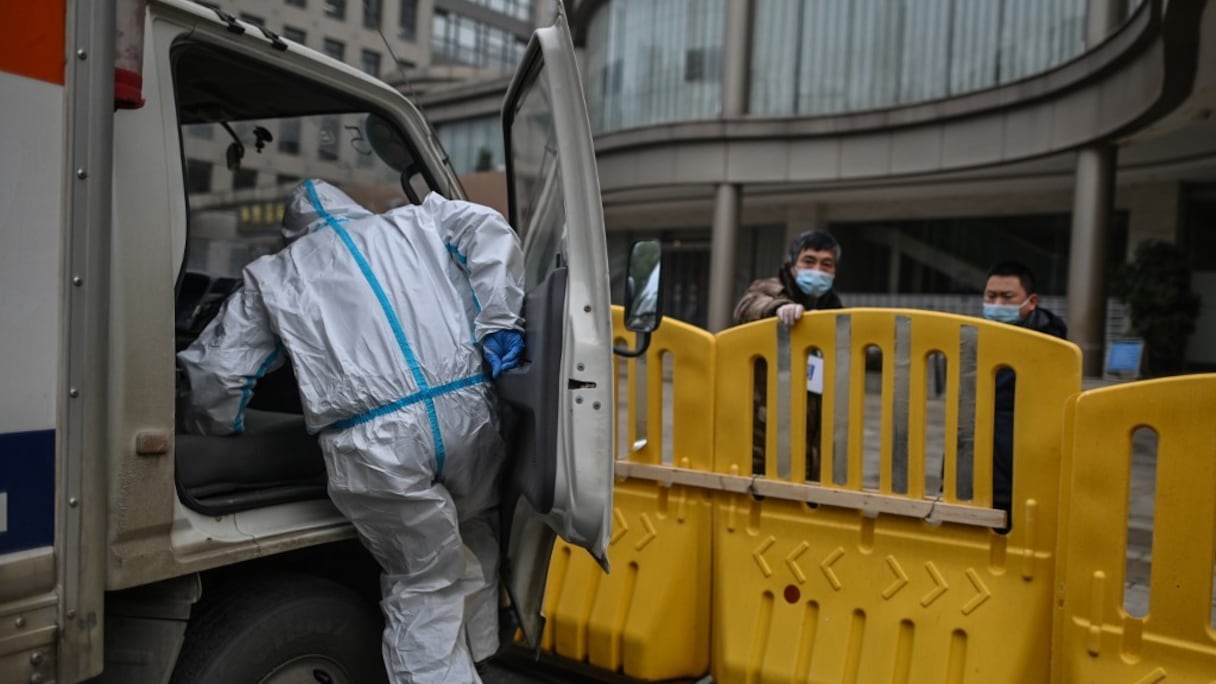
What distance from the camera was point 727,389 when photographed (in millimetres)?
3430

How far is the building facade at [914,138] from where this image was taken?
13.5 meters

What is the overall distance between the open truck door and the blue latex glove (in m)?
0.03

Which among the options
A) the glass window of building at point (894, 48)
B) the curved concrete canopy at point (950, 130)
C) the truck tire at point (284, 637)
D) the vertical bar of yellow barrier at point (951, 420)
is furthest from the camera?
the glass window of building at point (894, 48)

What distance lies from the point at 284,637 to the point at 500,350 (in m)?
0.88

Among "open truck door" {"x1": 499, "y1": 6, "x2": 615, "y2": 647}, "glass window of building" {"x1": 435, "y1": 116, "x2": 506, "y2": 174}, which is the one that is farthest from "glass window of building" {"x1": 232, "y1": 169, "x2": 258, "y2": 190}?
"glass window of building" {"x1": 435, "y1": 116, "x2": 506, "y2": 174}

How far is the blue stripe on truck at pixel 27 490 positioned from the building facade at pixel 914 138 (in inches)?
473

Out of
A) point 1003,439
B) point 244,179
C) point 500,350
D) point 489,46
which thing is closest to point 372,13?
point 244,179

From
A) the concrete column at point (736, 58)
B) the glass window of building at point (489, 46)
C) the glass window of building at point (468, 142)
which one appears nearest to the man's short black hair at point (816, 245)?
the concrete column at point (736, 58)

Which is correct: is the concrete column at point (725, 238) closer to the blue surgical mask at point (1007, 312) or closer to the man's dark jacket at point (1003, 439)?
the blue surgical mask at point (1007, 312)

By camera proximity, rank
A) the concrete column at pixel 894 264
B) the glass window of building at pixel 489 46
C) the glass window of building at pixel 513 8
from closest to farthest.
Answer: the concrete column at pixel 894 264 < the glass window of building at pixel 513 8 < the glass window of building at pixel 489 46

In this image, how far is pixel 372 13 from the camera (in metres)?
2.67

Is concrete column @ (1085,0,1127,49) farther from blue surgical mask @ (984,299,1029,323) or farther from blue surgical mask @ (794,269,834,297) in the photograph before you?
blue surgical mask @ (794,269,834,297)

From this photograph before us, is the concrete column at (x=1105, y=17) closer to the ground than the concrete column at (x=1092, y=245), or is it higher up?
higher up

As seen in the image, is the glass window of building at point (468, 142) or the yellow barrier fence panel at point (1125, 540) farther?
the glass window of building at point (468, 142)
